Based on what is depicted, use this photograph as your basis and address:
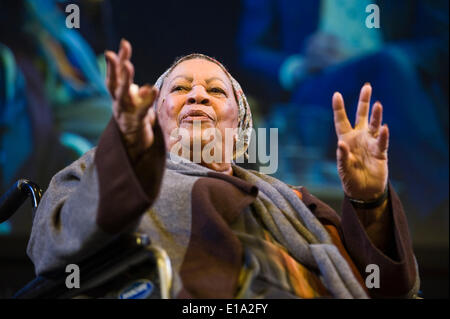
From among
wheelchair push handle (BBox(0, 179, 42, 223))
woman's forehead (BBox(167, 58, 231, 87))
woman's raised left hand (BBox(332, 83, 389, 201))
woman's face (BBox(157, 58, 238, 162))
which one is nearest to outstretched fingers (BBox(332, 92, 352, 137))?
woman's raised left hand (BBox(332, 83, 389, 201))

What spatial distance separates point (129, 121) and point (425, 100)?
264 centimetres

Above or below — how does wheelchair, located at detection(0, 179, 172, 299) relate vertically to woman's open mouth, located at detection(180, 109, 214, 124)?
below

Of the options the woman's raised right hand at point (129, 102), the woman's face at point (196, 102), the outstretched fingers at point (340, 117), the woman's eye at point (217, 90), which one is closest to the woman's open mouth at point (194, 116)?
the woman's face at point (196, 102)

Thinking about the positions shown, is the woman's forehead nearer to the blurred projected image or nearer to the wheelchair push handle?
the blurred projected image

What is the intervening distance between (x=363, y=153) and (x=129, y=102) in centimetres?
63

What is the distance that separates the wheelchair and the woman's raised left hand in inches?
20.6

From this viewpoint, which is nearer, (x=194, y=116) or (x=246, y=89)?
(x=194, y=116)

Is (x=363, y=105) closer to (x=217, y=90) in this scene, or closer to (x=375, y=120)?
(x=375, y=120)

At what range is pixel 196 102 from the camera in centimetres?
160

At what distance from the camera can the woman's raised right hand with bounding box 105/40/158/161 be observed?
0.89 metres

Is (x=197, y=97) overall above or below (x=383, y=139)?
above

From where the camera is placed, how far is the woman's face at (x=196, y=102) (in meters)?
1.57

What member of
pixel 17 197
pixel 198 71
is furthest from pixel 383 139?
pixel 17 197
